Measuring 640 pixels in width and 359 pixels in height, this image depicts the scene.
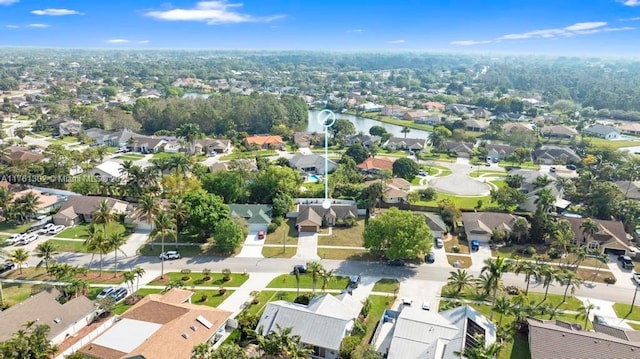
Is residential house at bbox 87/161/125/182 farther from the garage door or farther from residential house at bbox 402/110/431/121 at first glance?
residential house at bbox 402/110/431/121

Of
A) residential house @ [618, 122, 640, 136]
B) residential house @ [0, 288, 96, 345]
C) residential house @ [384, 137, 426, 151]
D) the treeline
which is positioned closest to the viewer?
residential house @ [0, 288, 96, 345]

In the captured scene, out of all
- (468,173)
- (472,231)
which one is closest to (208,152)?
(468,173)

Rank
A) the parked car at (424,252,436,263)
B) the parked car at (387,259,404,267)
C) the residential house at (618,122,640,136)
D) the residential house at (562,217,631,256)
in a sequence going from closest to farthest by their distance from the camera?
1. the parked car at (387,259,404,267)
2. the parked car at (424,252,436,263)
3. the residential house at (562,217,631,256)
4. the residential house at (618,122,640,136)

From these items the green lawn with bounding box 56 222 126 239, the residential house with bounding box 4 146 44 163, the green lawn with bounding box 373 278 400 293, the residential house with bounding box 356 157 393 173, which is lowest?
the green lawn with bounding box 373 278 400 293

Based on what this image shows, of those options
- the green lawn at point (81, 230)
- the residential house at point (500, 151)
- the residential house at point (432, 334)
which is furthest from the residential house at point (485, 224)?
the green lawn at point (81, 230)

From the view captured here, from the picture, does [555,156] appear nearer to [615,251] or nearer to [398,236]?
[615,251]

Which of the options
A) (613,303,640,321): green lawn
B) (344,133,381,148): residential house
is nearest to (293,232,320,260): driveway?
(613,303,640,321): green lawn

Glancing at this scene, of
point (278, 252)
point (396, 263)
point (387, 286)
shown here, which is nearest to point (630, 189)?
point (396, 263)

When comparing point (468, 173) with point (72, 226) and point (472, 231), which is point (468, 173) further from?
point (72, 226)
